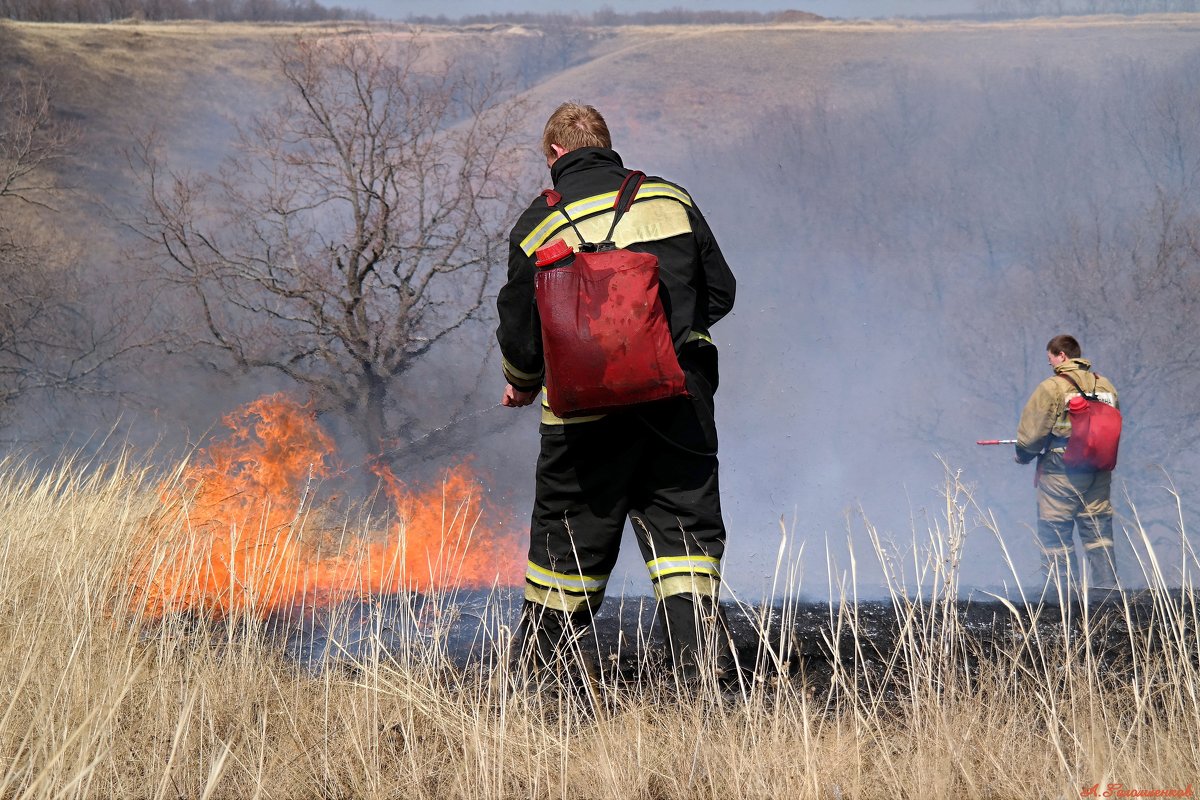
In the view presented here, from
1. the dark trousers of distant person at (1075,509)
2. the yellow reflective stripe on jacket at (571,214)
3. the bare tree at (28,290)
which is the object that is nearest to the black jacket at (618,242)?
the yellow reflective stripe on jacket at (571,214)

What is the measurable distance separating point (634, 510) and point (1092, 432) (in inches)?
143

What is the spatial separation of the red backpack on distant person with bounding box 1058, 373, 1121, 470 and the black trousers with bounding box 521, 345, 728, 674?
3469 millimetres

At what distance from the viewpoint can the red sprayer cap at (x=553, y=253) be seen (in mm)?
2740

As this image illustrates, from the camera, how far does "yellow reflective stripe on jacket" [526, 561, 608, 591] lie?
9.58 ft

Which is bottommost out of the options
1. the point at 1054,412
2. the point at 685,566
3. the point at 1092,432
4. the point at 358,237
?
the point at 685,566

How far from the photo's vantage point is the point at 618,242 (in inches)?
112

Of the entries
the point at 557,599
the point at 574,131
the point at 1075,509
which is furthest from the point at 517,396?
the point at 1075,509

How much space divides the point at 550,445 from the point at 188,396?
7.80 meters

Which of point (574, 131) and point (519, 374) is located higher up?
point (574, 131)

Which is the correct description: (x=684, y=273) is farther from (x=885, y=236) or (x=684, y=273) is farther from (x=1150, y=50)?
(x=1150, y=50)

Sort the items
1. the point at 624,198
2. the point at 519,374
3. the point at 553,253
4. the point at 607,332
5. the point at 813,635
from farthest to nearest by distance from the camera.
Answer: the point at 813,635, the point at 519,374, the point at 624,198, the point at 553,253, the point at 607,332

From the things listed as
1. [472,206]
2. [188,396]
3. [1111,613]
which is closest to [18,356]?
[188,396]

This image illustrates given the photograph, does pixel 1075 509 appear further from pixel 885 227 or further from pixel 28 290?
pixel 28 290

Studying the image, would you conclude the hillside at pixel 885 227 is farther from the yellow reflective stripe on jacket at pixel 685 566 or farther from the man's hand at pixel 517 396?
the yellow reflective stripe on jacket at pixel 685 566
